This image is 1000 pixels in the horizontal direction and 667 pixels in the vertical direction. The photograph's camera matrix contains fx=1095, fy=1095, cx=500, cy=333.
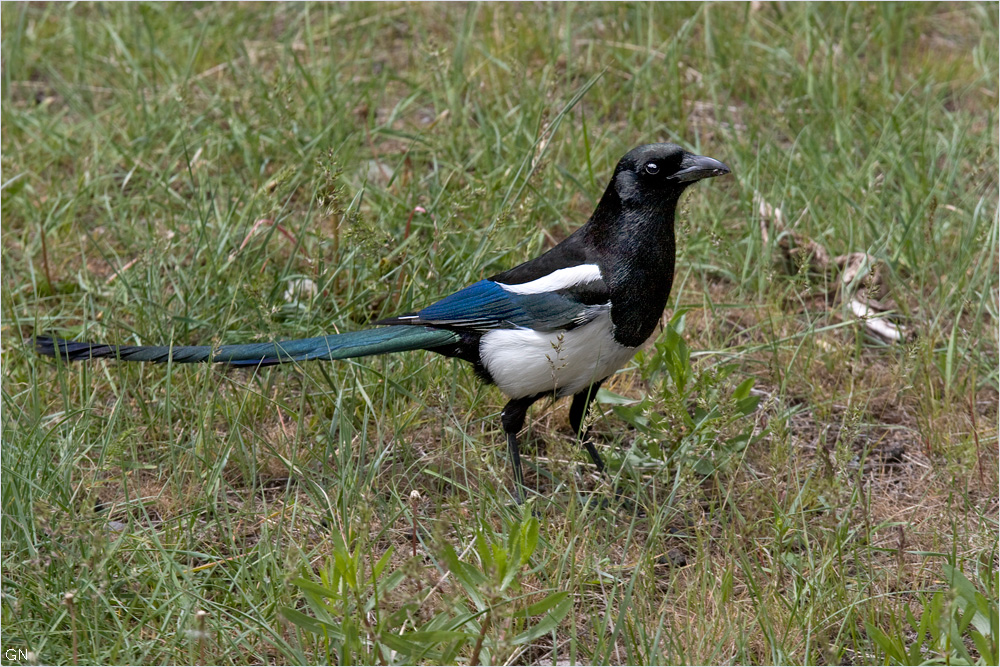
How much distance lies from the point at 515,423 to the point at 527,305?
0.34 meters

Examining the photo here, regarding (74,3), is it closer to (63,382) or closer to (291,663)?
(63,382)

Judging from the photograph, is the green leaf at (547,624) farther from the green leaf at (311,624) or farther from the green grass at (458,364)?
the green leaf at (311,624)

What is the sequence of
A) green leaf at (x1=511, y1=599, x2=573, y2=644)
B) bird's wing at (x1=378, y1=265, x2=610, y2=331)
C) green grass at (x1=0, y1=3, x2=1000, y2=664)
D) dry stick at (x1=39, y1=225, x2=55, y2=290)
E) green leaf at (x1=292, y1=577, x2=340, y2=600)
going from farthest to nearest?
dry stick at (x1=39, y1=225, x2=55, y2=290)
bird's wing at (x1=378, y1=265, x2=610, y2=331)
green grass at (x1=0, y1=3, x2=1000, y2=664)
green leaf at (x1=511, y1=599, x2=573, y2=644)
green leaf at (x1=292, y1=577, x2=340, y2=600)

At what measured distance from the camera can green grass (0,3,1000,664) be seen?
2373 mm

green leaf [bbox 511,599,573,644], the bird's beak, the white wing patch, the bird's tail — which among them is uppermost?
the bird's beak

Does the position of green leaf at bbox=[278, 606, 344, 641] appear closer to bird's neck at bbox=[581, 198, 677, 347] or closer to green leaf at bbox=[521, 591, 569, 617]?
green leaf at bbox=[521, 591, 569, 617]

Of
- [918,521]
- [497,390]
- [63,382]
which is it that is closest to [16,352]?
[63,382]

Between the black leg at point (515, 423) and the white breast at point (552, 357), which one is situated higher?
the white breast at point (552, 357)

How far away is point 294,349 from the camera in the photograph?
9.63ft

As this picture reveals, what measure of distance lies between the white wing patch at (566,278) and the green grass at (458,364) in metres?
0.39

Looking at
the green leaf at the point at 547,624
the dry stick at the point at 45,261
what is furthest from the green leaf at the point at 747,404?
the dry stick at the point at 45,261

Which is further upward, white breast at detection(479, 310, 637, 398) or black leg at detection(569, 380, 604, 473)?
white breast at detection(479, 310, 637, 398)

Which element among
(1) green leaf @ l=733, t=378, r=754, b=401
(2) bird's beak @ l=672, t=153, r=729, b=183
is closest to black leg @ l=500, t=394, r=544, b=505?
(1) green leaf @ l=733, t=378, r=754, b=401

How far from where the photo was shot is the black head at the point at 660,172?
2840mm
